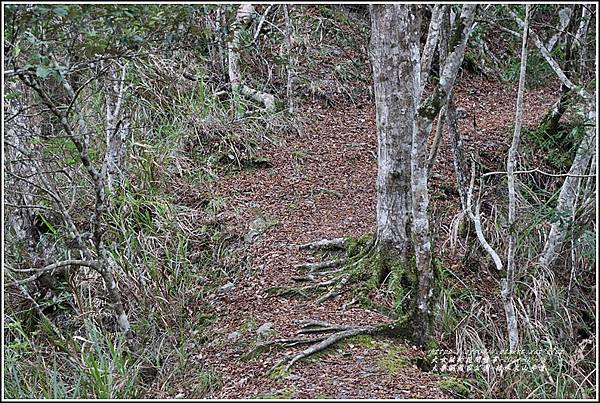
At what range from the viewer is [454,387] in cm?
382

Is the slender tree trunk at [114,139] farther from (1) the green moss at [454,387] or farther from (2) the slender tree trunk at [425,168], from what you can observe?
(1) the green moss at [454,387]

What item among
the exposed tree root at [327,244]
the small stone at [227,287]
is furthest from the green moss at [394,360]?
the small stone at [227,287]

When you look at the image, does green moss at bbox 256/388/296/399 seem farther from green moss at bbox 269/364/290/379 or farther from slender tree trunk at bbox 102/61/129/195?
slender tree trunk at bbox 102/61/129/195

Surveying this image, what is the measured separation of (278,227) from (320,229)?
0.44 meters

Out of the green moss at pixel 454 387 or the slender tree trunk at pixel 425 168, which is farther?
the green moss at pixel 454 387

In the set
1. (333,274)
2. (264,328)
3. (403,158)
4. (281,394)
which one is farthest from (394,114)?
(281,394)

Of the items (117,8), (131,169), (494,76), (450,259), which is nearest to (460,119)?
(494,76)

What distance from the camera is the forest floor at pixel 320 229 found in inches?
150

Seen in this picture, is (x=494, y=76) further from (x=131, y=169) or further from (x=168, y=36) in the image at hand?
(x=168, y=36)

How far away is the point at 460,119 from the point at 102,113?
190 inches

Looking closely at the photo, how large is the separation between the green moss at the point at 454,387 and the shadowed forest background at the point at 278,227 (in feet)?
0.04

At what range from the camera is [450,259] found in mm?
5852

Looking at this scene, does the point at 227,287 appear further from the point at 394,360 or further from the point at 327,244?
the point at 394,360

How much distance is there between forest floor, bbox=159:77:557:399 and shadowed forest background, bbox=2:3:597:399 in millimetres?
26
